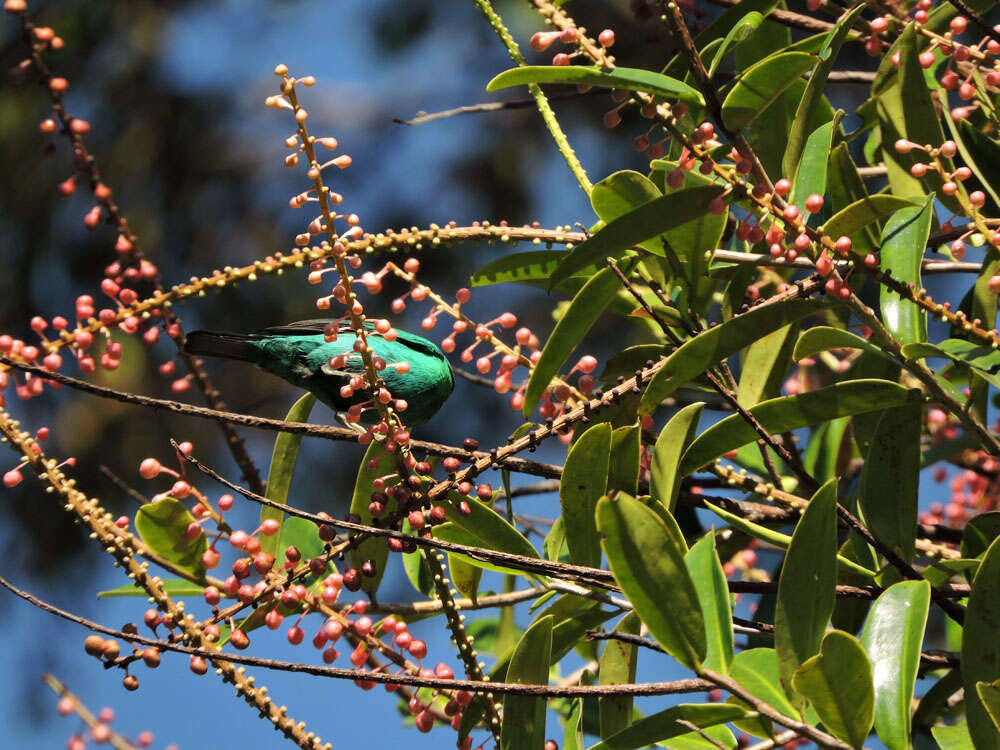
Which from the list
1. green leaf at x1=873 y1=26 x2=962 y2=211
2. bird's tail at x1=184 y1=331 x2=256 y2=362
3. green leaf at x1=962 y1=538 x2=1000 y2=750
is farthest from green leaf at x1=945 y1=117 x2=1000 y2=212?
bird's tail at x1=184 y1=331 x2=256 y2=362

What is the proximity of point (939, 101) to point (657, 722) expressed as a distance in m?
1.15

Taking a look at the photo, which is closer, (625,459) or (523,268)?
(625,459)

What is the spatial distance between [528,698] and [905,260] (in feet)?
2.26

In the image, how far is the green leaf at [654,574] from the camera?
2.77 ft

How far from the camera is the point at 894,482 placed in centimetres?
129

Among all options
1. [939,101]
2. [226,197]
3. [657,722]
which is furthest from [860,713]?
[226,197]

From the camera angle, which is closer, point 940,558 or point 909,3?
point 940,558

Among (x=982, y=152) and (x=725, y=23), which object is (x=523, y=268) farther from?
(x=982, y=152)

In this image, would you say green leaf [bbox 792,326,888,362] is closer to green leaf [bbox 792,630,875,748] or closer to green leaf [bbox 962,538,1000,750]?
green leaf [bbox 962,538,1000,750]

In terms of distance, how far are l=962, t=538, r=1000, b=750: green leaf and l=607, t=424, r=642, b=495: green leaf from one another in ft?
1.28

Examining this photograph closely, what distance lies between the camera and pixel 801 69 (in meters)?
1.14

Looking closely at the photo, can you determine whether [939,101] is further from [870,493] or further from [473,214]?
[473,214]

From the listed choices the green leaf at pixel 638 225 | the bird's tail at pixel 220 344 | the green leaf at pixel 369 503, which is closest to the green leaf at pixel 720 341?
the green leaf at pixel 638 225

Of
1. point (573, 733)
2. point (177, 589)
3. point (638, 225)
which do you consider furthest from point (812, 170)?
point (177, 589)
